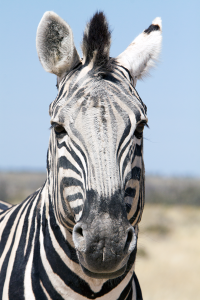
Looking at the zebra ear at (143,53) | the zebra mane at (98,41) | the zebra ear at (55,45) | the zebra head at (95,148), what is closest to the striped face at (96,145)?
the zebra head at (95,148)

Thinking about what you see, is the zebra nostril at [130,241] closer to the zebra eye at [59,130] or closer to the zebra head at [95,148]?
the zebra head at [95,148]

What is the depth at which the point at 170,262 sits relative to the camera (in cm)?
Result: 1803

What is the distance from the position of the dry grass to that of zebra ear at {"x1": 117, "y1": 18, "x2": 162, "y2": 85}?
1592 mm

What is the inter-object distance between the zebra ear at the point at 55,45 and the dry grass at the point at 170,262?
174 centimetres

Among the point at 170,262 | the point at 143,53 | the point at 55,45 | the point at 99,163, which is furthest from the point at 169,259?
the point at 99,163

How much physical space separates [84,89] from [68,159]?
57cm

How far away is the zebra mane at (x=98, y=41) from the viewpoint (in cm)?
282

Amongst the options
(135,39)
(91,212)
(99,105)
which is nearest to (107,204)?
(91,212)

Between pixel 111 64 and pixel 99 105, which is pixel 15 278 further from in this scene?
pixel 111 64

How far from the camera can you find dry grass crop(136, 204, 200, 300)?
41.0 feet

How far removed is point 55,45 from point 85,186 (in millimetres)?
1428

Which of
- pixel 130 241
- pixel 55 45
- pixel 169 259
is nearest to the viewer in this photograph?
pixel 130 241

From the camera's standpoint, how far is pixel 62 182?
2664 millimetres

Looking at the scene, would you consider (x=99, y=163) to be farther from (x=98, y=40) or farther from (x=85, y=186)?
(x=98, y=40)
